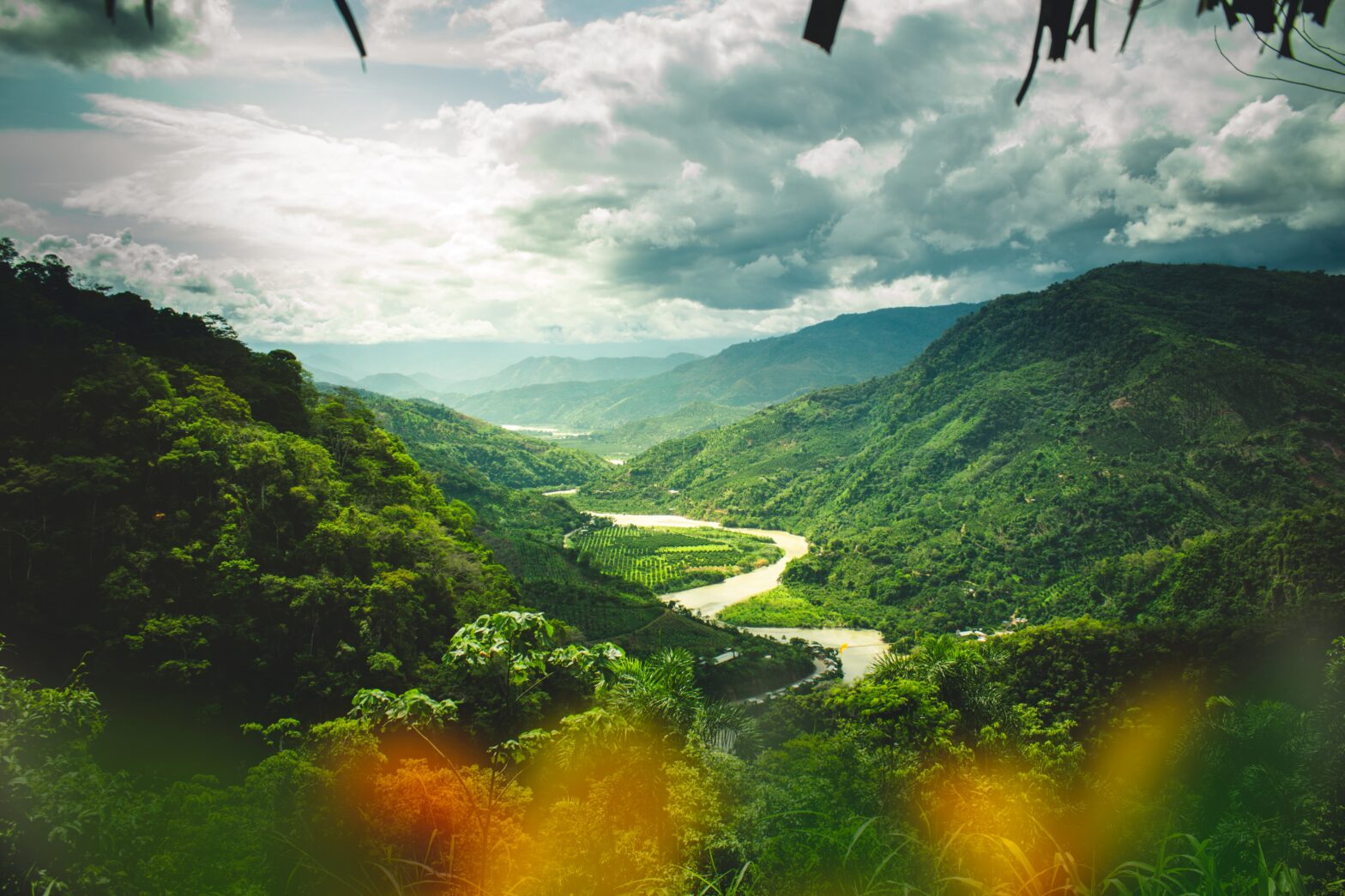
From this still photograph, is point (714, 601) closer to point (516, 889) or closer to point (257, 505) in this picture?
point (257, 505)

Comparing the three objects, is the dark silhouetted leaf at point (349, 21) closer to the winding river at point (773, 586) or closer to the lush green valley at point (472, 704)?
the lush green valley at point (472, 704)

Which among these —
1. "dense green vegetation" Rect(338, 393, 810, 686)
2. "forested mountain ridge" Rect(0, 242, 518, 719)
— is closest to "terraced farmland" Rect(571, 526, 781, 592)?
"dense green vegetation" Rect(338, 393, 810, 686)

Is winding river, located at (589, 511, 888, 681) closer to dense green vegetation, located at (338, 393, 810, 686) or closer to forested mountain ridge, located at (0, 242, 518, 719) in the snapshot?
dense green vegetation, located at (338, 393, 810, 686)

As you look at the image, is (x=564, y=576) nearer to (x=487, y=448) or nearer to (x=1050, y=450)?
(x=1050, y=450)

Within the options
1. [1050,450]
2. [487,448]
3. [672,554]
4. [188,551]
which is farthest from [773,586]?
[487,448]

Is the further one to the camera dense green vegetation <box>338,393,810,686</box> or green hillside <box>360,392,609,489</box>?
green hillside <box>360,392,609,489</box>

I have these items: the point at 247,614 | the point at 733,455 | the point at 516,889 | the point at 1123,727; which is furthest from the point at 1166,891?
the point at 733,455
